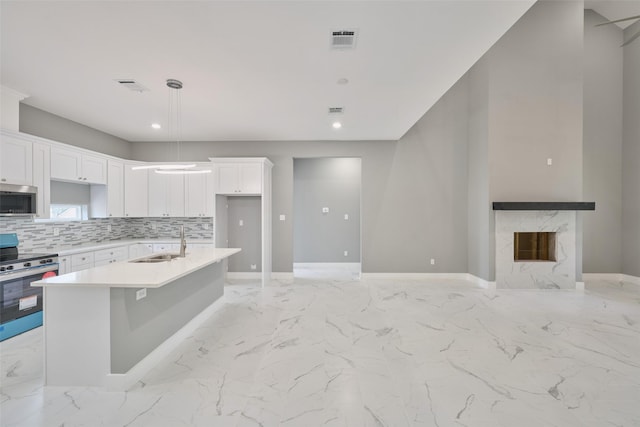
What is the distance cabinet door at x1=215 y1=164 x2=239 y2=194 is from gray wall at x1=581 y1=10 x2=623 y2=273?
692 centimetres

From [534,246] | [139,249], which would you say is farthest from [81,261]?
[534,246]

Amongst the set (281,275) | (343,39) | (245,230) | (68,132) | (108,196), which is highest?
(343,39)

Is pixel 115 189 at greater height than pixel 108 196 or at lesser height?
greater

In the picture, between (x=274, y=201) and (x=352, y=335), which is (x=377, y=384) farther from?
(x=274, y=201)

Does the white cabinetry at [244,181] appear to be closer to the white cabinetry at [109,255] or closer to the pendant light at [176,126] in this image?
the pendant light at [176,126]

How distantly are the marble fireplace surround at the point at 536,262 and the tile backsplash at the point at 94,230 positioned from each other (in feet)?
18.1

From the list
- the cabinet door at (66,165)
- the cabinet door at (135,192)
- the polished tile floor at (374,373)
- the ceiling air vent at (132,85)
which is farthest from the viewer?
the cabinet door at (135,192)

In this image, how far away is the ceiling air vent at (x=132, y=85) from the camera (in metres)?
3.23

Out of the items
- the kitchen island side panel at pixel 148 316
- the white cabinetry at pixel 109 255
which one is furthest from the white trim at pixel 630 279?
the white cabinetry at pixel 109 255

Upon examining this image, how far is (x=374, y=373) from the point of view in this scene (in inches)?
97.8

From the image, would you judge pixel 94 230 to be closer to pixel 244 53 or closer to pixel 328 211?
pixel 244 53

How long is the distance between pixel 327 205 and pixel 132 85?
4.73 m

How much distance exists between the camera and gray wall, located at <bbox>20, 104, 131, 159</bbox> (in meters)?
3.99

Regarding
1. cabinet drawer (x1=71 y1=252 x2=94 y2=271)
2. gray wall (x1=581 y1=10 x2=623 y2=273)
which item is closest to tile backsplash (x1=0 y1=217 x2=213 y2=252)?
cabinet drawer (x1=71 y1=252 x2=94 y2=271)
